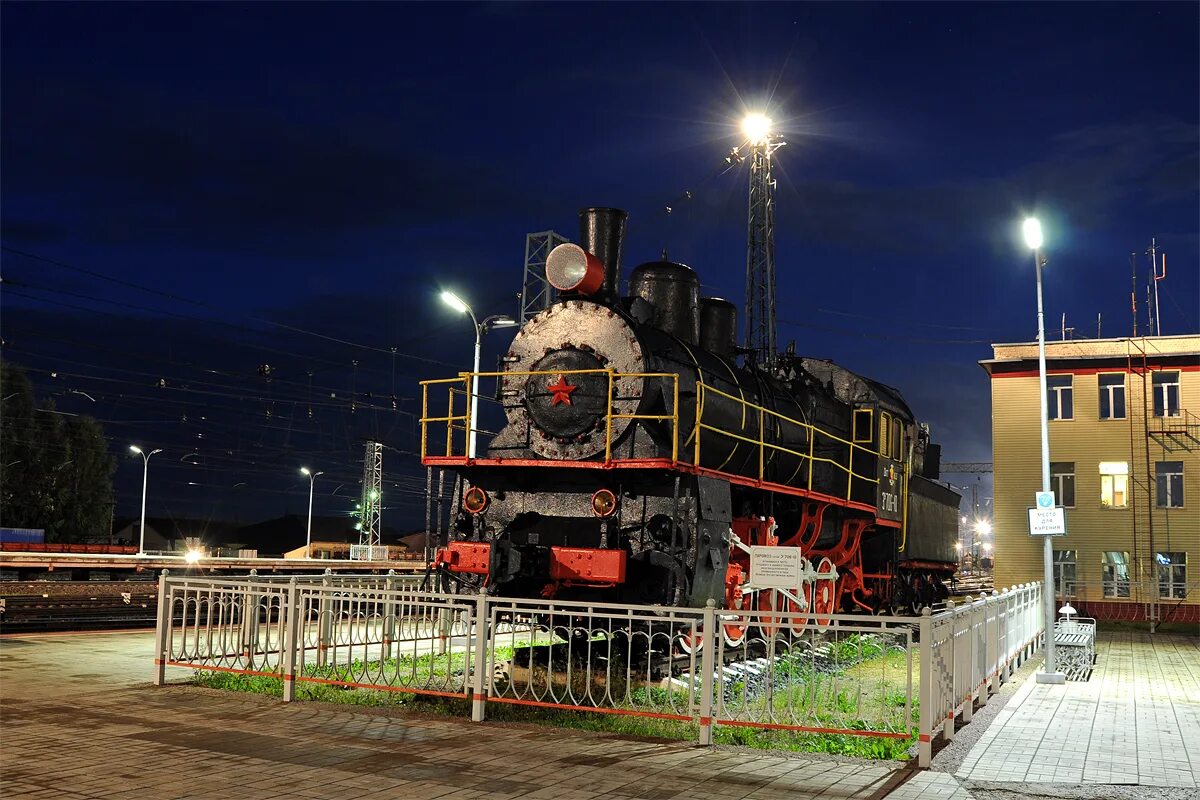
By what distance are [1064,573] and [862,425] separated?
1782cm

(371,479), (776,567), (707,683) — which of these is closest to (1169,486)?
(776,567)

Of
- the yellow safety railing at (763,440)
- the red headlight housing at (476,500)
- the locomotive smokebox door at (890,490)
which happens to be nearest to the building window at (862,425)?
the yellow safety railing at (763,440)

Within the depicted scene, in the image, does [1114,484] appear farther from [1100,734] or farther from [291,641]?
[291,641]

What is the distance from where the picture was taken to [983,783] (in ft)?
26.2

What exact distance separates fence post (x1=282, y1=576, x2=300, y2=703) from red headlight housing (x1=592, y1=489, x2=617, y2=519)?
333 centimetres

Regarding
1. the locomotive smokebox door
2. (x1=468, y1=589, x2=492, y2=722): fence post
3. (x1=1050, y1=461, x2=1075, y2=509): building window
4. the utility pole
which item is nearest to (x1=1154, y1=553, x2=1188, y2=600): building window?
(x1=1050, y1=461, x2=1075, y2=509): building window

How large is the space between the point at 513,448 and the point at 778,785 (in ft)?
21.4

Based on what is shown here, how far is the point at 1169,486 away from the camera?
32312mm

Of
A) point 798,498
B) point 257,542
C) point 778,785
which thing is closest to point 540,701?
point 778,785

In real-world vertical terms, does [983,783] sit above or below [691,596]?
below

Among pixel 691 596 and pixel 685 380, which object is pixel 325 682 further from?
pixel 685 380

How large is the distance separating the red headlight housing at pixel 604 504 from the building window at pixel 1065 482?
997 inches

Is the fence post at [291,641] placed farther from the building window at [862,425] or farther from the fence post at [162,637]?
the building window at [862,425]

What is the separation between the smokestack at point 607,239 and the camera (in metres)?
13.7
